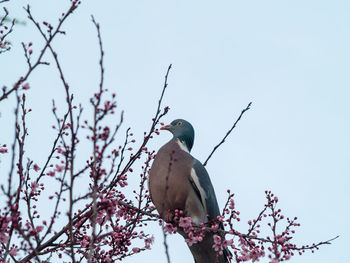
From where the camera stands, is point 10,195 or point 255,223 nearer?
point 10,195

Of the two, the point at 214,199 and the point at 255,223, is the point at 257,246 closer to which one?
the point at 255,223

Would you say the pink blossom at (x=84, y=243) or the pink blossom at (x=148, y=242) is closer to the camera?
the pink blossom at (x=84, y=243)

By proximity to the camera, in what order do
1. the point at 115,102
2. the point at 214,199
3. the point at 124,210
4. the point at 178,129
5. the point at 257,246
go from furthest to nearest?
the point at 178,129 < the point at 214,199 < the point at 124,210 < the point at 257,246 < the point at 115,102

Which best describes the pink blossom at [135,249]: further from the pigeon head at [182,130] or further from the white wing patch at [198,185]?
the pigeon head at [182,130]

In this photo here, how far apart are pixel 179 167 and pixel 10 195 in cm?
227

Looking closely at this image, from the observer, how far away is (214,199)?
469 centimetres

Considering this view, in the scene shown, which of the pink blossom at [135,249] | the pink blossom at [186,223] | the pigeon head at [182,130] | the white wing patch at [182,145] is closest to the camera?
the pink blossom at [186,223]

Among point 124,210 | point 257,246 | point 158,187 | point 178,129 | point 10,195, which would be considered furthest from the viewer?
point 178,129

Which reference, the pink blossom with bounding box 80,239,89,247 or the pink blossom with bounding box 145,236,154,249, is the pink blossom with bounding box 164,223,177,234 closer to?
the pink blossom with bounding box 145,236,154,249

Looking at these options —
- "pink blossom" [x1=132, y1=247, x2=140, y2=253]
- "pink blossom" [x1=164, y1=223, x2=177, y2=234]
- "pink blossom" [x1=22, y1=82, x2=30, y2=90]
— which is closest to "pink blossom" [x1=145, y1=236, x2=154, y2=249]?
"pink blossom" [x1=132, y1=247, x2=140, y2=253]

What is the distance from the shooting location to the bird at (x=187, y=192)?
14.3 feet

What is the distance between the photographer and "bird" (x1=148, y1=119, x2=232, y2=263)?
4363 mm

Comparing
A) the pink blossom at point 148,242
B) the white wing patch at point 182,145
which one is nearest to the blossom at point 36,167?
the pink blossom at point 148,242

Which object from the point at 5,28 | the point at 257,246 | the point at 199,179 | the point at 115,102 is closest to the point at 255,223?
the point at 257,246
